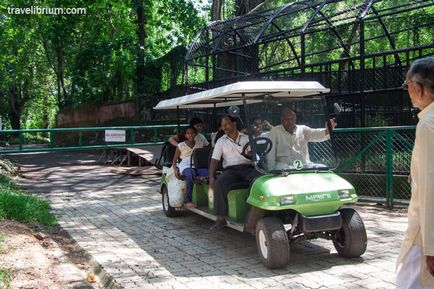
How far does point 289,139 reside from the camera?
6047 mm

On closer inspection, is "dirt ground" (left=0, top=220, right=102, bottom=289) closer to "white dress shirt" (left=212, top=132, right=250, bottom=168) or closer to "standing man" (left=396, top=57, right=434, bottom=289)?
"white dress shirt" (left=212, top=132, right=250, bottom=168)

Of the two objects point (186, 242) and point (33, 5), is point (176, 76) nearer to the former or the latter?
point (33, 5)

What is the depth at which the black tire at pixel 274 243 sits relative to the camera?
515 cm

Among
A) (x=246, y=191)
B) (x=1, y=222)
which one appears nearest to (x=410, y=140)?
(x=246, y=191)

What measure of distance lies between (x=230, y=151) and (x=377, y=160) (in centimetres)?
423

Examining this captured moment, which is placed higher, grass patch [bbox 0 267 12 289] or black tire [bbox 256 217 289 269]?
Answer: black tire [bbox 256 217 289 269]

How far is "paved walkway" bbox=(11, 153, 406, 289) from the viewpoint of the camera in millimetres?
5020

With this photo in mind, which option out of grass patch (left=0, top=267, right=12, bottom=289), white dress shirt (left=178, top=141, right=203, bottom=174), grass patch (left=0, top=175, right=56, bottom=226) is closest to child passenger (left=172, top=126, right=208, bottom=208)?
white dress shirt (left=178, top=141, right=203, bottom=174)

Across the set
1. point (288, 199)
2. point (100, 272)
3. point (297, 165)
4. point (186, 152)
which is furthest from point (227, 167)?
point (100, 272)

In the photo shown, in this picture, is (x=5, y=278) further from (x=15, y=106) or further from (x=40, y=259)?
(x=15, y=106)

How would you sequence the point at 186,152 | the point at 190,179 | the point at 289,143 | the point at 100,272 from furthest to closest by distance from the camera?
the point at 186,152 → the point at 190,179 → the point at 289,143 → the point at 100,272

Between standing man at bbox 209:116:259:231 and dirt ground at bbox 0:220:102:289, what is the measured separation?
1821mm

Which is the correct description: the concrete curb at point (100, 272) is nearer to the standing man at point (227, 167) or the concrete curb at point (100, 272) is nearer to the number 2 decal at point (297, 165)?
the standing man at point (227, 167)

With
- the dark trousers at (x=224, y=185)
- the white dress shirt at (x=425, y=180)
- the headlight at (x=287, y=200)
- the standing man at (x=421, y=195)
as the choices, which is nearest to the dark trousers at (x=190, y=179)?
the dark trousers at (x=224, y=185)
